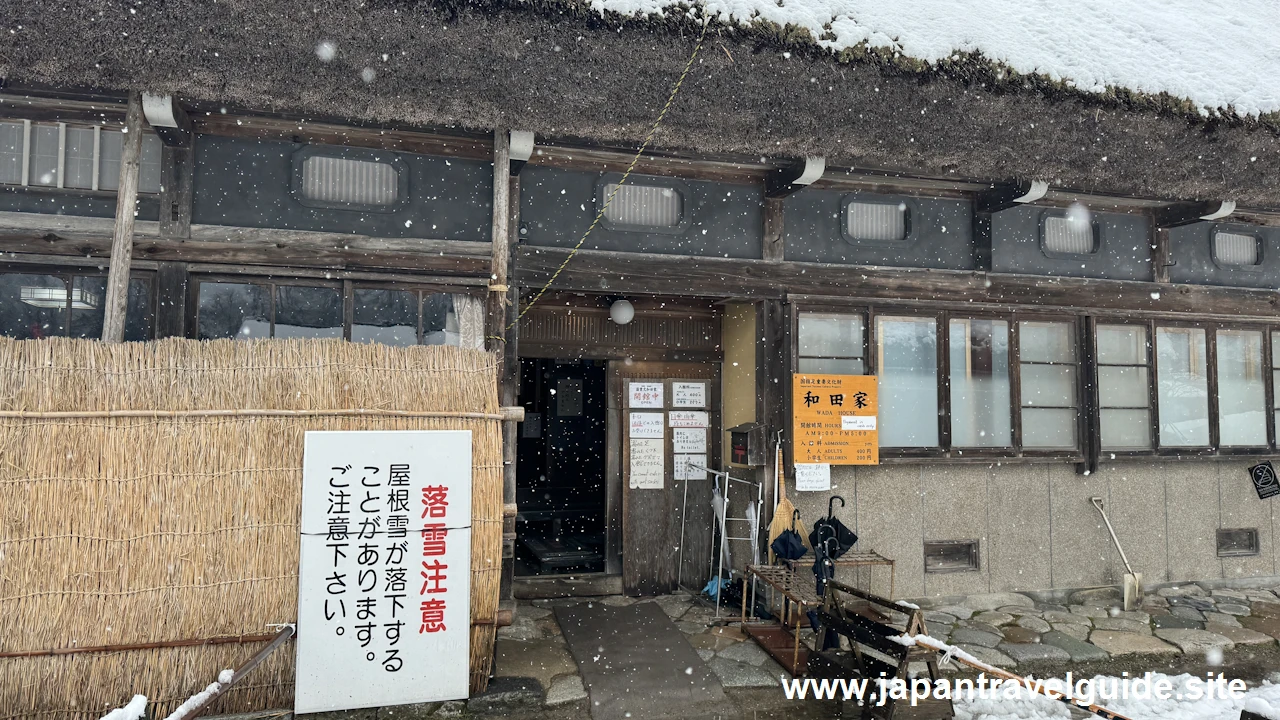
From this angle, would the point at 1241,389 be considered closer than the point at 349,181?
No

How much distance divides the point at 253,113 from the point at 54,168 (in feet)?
4.74

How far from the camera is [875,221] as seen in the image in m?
6.97

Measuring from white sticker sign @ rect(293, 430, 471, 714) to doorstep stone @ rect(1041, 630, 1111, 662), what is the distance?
15.4 feet

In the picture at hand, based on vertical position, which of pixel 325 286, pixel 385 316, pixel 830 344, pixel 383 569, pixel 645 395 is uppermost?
pixel 325 286

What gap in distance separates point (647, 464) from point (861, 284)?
272 centimetres

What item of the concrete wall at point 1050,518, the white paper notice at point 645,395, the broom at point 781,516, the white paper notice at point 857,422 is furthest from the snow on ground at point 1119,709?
the white paper notice at point 645,395

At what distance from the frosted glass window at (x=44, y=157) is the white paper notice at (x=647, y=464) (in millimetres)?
5142

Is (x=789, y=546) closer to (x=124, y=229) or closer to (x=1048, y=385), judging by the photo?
(x=1048, y=385)

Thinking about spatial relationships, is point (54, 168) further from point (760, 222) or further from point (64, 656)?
point (760, 222)

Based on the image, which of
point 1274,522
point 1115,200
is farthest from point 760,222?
point 1274,522

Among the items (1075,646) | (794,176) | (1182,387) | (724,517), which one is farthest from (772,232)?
(1182,387)

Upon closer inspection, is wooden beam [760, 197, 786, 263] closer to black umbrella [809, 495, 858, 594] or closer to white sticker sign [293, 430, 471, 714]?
black umbrella [809, 495, 858, 594]

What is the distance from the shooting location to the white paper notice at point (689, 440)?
742 cm

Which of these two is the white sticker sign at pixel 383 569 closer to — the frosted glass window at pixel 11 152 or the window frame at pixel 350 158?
the window frame at pixel 350 158
